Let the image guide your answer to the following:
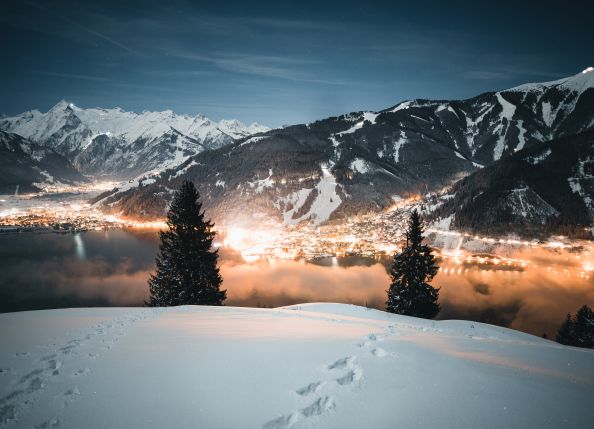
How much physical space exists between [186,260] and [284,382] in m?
26.1

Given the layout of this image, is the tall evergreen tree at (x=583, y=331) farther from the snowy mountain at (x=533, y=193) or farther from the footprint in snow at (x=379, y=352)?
the snowy mountain at (x=533, y=193)

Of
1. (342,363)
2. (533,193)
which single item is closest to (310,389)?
(342,363)

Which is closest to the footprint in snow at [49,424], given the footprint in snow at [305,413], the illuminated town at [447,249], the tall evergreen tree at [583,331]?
the footprint in snow at [305,413]

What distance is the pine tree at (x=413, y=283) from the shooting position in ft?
118

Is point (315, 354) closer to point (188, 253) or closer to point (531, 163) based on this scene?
point (188, 253)

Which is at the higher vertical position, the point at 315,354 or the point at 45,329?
the point at 315,354

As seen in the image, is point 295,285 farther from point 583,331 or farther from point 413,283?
point 583,331

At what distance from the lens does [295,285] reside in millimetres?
112625

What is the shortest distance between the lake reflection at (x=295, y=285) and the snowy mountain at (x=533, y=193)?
4622 cm

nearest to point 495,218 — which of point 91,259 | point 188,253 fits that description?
point 188,253

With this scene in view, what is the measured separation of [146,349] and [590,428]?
11295mm

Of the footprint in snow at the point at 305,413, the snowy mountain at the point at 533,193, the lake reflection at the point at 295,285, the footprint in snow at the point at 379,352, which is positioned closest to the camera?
the footprint in snow at the point at 305,413

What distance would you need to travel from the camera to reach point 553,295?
99.8 m

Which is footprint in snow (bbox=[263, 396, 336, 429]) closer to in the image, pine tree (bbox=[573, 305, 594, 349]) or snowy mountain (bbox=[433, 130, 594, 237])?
pine tree (bbox=[573, 305, 594, 349])
